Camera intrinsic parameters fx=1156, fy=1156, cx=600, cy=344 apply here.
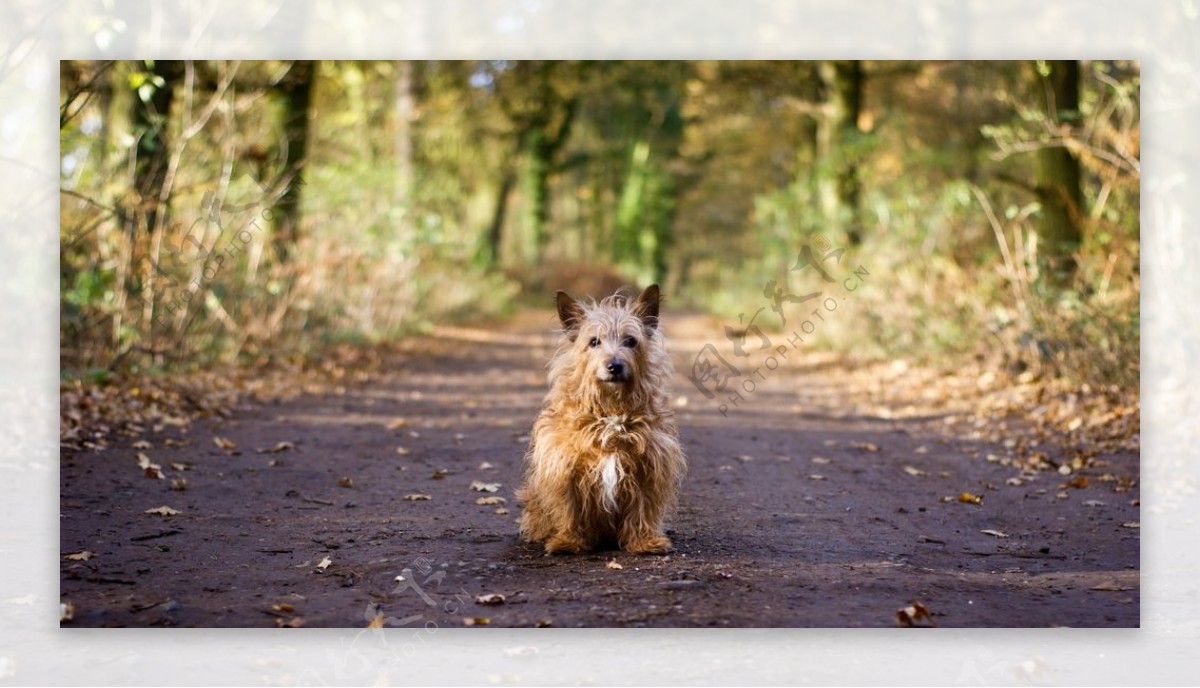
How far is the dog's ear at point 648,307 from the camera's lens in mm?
5688

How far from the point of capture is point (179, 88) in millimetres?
12438

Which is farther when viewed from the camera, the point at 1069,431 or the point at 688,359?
the point at 688,359

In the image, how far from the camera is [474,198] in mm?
32250

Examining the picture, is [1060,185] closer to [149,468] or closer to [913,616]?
[913,616]

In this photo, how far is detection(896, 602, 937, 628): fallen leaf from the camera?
4.70 metres

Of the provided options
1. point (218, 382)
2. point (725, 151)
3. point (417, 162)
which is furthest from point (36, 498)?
point (725, 151)

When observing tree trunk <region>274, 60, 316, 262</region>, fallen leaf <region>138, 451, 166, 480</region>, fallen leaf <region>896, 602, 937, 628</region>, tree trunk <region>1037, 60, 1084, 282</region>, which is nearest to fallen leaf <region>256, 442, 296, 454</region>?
fallen leaf <region>138, 451, 166, 480</region>

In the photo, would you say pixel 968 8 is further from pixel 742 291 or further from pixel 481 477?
pixel 742 291

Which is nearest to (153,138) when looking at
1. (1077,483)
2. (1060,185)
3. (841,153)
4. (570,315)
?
(570,315)

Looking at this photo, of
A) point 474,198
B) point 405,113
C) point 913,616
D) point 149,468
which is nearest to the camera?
Answer: point 913,616

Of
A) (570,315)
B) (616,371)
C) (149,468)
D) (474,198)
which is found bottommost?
(149,468)

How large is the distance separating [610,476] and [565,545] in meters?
0.45

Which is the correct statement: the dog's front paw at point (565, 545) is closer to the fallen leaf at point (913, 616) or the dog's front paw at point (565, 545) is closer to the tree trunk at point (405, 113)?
the fallen leaf at point (913, 616)

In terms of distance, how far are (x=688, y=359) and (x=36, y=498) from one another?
41.2 ft
